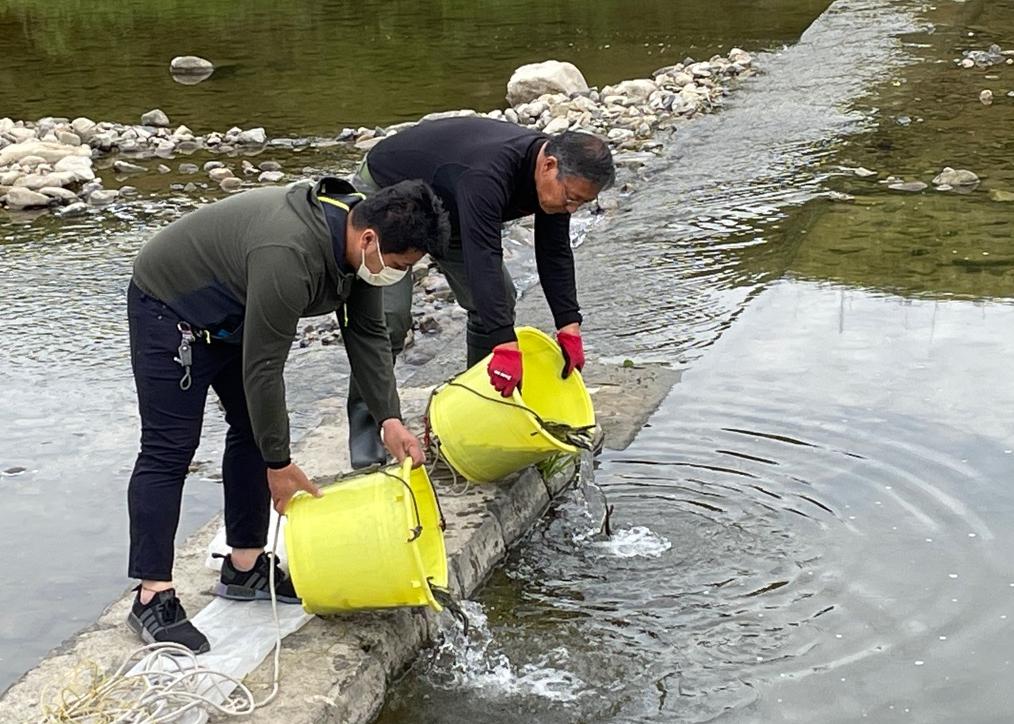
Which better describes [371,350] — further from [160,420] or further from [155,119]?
[155,119]

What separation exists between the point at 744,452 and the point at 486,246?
66.6 inches

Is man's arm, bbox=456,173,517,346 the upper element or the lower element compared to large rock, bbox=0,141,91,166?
upper

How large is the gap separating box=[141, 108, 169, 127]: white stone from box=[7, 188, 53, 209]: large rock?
11.5 ft

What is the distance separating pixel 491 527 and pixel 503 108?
10.7 meters

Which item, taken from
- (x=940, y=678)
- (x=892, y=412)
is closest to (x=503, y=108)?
(x=892, y=412)

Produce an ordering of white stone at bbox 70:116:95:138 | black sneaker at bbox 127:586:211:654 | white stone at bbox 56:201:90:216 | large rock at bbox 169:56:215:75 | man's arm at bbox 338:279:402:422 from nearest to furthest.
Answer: black sneaker at bbox 127:586:211:654 → man's arm at bbox 338:279:402:422 → white stone at bbox 56:201:90:216 → white stone at bbox 70:116:95:138 → large rock at bbox 169:56:215:75

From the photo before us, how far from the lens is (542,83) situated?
48.6 feet

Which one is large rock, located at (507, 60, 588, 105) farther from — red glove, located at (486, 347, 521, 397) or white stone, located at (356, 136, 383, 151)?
red glove, located at (486, 347, 521, 397)

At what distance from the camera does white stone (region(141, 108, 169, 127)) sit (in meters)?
14.4

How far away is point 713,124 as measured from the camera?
41.1 ft

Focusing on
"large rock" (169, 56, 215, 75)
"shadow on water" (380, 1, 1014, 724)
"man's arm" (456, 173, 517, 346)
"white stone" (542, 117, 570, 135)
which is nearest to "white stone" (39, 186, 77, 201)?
"white stone" (542, 117, 570, 135)

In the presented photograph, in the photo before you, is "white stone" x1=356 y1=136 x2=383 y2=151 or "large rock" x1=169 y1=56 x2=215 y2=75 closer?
"white stone" x1=356 y1=136 x2=383 y2=151

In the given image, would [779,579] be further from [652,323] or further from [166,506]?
[652,323]

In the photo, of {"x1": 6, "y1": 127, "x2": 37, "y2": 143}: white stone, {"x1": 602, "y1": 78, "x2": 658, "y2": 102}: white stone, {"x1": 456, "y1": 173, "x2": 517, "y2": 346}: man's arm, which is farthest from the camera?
{"x1": 602, "y1": 78, "x2": 658, "y2": 102}: white stone
